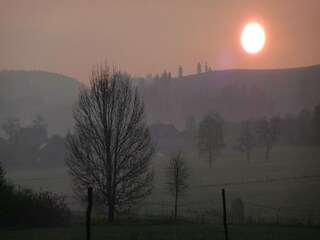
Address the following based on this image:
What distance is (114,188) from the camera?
32219mm

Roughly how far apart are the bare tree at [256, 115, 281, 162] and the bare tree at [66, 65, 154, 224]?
46.2 m

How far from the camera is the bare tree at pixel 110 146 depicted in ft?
107

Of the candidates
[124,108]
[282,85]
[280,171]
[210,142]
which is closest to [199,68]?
[282,85]

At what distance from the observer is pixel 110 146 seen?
108 ft

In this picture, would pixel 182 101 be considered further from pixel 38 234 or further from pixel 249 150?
pixel 38 234

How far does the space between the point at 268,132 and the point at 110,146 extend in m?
54.0

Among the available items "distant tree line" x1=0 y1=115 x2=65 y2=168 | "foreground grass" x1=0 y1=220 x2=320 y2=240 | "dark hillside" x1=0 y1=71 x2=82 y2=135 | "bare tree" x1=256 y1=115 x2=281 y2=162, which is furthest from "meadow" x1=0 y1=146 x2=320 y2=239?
"dark hillside" x1=0 y1=71 x2=82 y2=135

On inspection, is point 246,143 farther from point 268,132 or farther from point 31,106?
point 31,106

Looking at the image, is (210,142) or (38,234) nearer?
(38,234)

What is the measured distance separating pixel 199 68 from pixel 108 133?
541ft

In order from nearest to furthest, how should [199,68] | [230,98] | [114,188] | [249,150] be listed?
[114,188]
[249,150]
[230,98]
[199,68]

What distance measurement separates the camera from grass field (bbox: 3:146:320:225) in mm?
42781

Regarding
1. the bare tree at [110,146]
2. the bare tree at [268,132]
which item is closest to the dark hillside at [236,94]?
the bare tree at [268,132]

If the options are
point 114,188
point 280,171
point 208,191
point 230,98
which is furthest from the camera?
point 230,98
